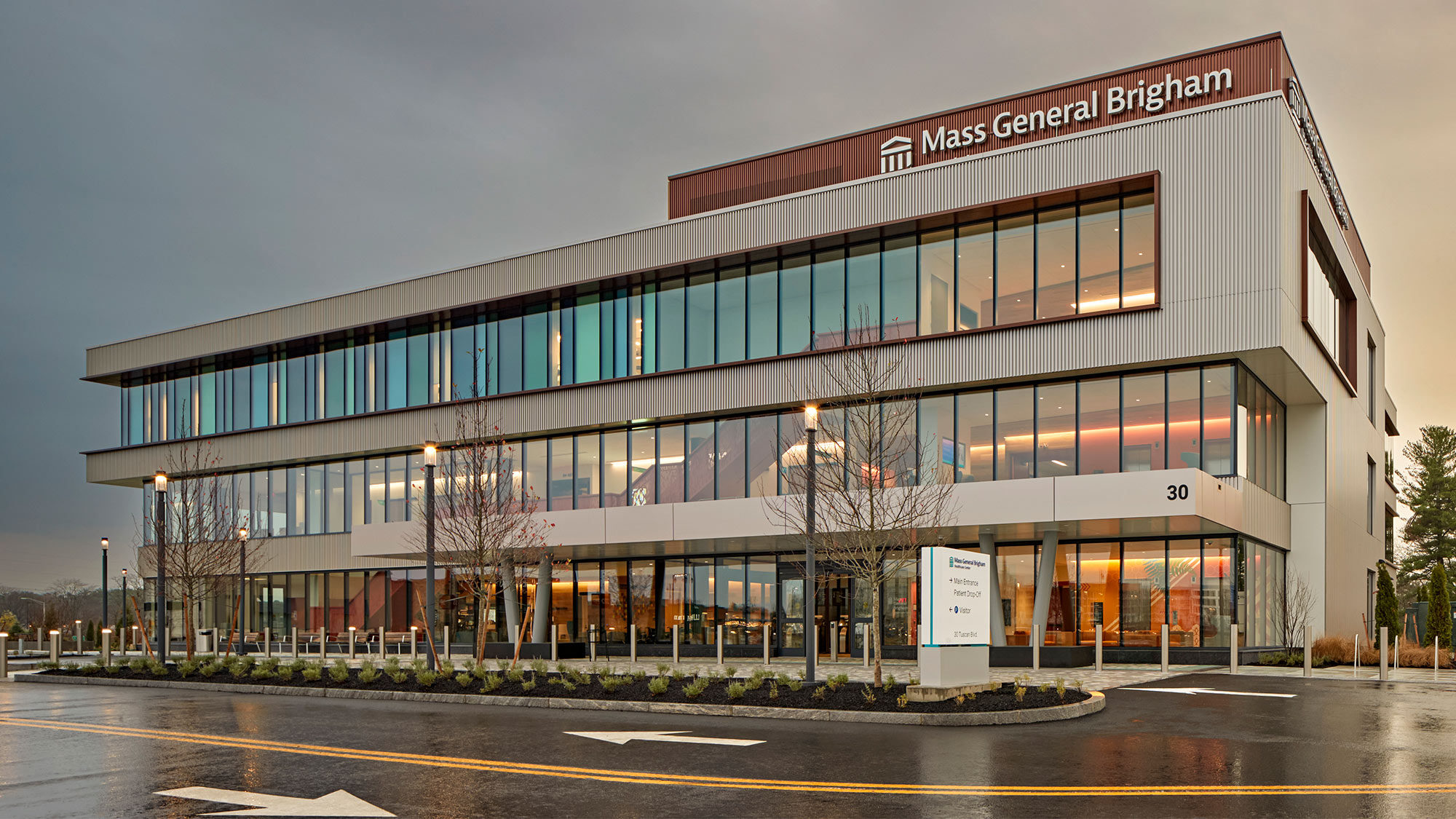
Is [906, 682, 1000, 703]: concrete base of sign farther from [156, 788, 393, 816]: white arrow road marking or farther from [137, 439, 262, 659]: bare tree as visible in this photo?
[137, 439, 262, 659]: bare tree

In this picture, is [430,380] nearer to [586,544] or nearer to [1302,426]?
[586,544]

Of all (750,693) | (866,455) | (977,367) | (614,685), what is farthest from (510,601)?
(750,693)

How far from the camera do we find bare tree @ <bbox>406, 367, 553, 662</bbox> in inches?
1019

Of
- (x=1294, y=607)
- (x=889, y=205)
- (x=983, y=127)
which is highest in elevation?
(x=983, y=127)

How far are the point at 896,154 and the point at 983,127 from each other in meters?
2.77

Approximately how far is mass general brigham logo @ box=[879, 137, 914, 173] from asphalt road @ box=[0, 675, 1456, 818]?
791 inches

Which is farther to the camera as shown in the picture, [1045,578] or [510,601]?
[510,601]

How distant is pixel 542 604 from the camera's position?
126ft

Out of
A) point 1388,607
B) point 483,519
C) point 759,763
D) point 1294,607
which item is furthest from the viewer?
point 1388,607

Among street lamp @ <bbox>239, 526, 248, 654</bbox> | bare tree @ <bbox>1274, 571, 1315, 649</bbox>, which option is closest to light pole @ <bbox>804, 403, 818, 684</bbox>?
bare tree @ <bbox>1274, 571, 1315, 649</bbox>

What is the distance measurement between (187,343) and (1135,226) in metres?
40.7

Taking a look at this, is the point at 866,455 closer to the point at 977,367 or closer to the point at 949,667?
the point at 977,367

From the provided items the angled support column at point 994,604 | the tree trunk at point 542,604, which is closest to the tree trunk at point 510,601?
the tree trunk at point 542,604

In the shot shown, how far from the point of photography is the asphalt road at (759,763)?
32.6 ft
